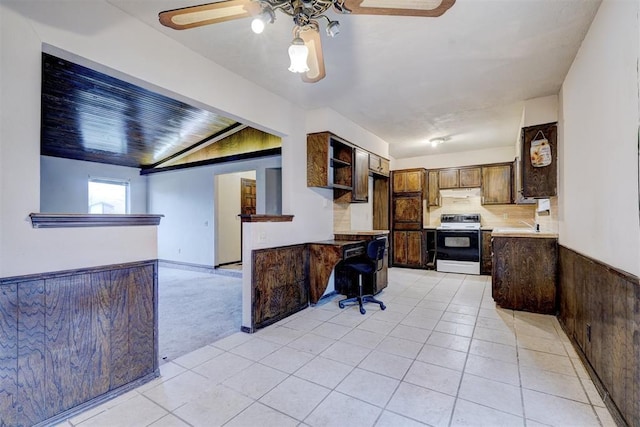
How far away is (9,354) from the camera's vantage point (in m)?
1.53

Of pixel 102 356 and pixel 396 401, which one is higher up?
pixel 102 356

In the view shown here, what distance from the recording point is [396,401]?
A: 1.88m

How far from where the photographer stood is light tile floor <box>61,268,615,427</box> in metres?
1.74

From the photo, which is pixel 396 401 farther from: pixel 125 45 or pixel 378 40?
pixel 125 45

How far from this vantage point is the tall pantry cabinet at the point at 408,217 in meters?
6.33

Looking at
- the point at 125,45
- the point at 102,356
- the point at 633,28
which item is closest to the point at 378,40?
the point at 633,28

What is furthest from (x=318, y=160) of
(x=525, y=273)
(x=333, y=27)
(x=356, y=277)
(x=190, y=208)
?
(x=190, y=208)

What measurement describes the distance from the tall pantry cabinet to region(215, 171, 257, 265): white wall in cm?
353

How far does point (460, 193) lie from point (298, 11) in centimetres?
587

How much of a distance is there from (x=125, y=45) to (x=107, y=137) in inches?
163

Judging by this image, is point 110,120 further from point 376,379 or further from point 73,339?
point 376,379

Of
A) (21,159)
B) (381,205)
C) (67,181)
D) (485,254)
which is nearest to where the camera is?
(21,159)

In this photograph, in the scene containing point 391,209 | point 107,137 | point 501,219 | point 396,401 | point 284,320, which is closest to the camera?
point 396,401

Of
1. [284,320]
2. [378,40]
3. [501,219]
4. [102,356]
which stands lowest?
[284,320]
